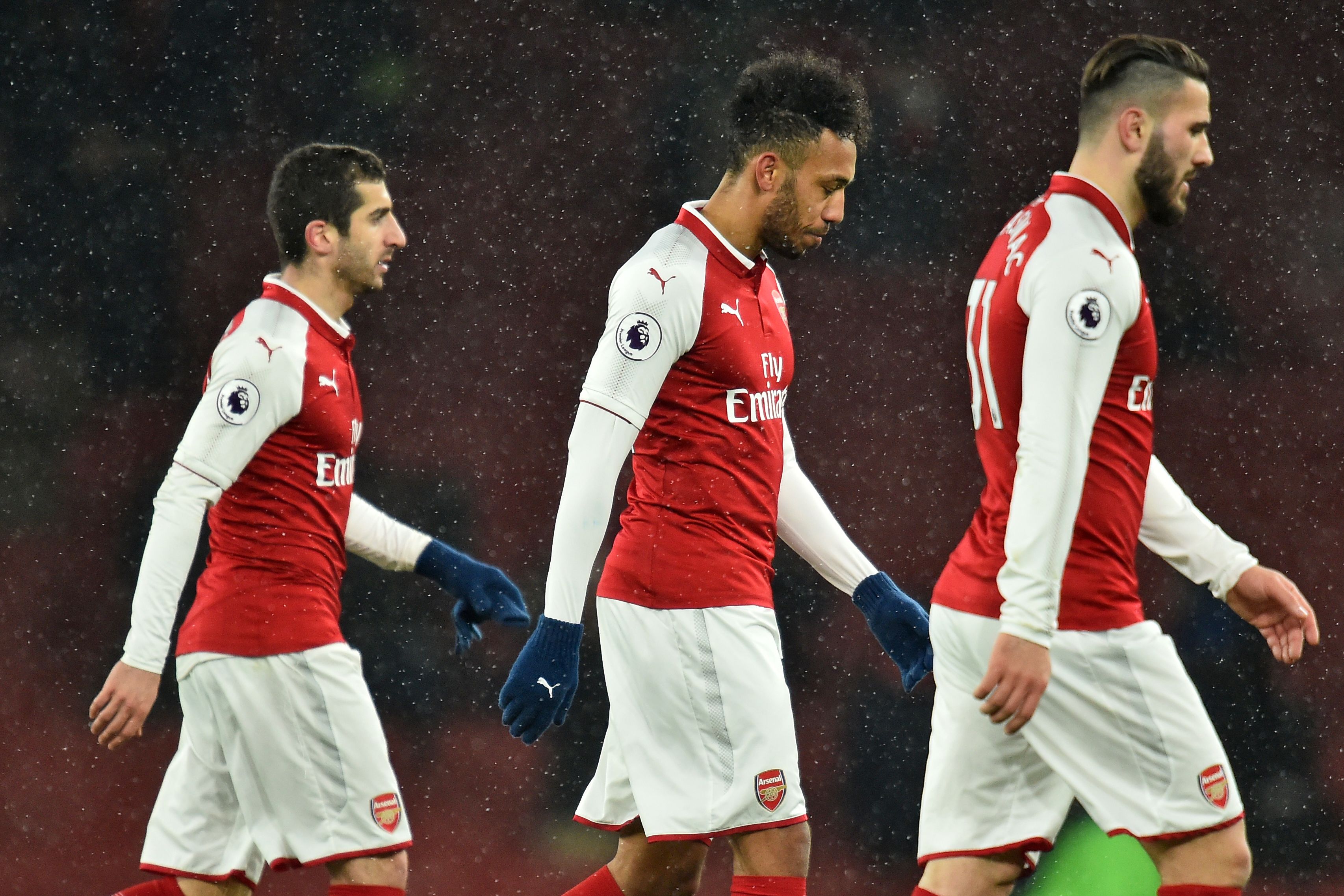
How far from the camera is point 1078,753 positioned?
248cm

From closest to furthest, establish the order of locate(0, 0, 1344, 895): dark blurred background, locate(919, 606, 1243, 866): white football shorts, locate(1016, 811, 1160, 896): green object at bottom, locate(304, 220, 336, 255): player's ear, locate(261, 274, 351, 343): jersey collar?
1. locate(919, 606, 1243, 866): white football shorts
2. locate(261, 274, 351, 343): jersey collar
3. locate(304, 220, 336, 255): player's ear
4. locate(1016, 811, 1160, 896): green object at bottom
5. locate(0, 0, 1344, 895): dark blurred background

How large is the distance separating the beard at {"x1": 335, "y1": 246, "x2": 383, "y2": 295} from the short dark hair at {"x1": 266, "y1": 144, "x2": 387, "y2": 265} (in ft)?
0.17

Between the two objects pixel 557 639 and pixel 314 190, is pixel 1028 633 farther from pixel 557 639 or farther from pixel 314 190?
pixel 314 190

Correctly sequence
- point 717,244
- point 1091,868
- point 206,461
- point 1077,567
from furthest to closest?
point 1091,868, point 206,461, point 717,244, point 1077,567

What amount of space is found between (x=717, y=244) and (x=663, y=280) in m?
0.17

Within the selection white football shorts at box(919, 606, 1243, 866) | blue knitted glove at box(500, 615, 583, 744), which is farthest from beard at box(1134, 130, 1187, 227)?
blue knitted glove at box(500, 615, 583, 744)

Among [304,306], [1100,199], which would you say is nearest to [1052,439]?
[1100,199]

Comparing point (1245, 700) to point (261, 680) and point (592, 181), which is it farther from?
point (261, 680)

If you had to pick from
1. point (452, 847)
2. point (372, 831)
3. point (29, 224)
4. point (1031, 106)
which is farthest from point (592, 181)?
point (372, 831)

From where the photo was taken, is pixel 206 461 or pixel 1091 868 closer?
pixel 206 461

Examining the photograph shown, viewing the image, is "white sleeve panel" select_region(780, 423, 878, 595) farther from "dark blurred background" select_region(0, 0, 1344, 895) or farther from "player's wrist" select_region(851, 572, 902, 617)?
"dark blurred background" select_region(0, 0, 1344, 895)

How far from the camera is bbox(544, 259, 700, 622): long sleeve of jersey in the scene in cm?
270

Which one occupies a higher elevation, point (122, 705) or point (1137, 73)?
point (1137, 73)

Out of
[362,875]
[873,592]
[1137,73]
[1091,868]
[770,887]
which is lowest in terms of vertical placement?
[1091,868]
